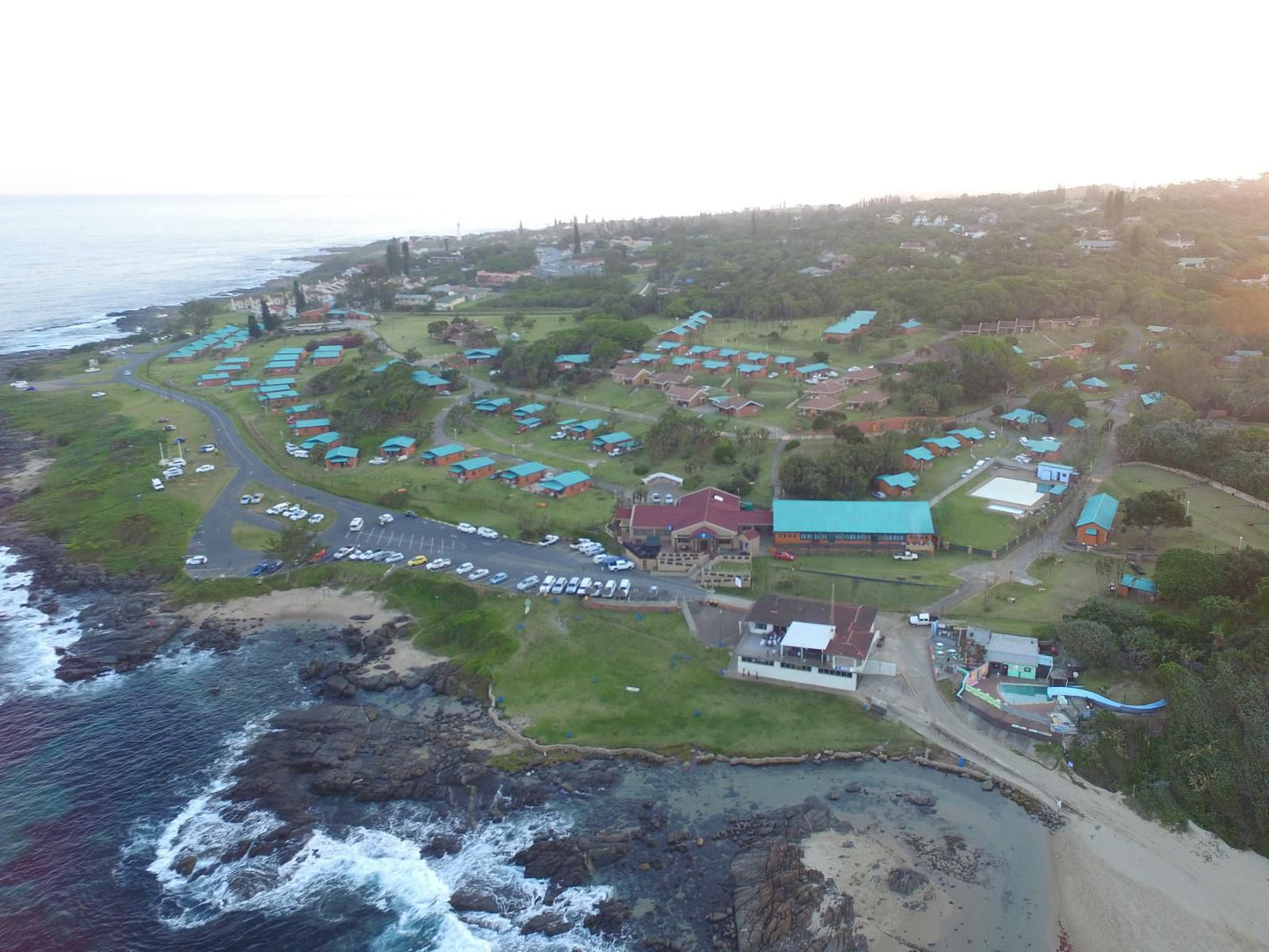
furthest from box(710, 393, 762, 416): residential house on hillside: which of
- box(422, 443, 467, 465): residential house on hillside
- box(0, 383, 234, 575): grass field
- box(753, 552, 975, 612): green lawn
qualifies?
→ box(0, 383, 234, 575): grass field

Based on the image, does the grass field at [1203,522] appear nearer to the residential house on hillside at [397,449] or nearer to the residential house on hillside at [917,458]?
the residential house on hillside at [917,458]

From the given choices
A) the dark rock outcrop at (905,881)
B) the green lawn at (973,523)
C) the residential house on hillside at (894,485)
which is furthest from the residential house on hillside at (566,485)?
the dark rock outcrop at (905,881)

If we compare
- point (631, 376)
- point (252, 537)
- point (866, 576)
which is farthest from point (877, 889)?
point (631, 376)

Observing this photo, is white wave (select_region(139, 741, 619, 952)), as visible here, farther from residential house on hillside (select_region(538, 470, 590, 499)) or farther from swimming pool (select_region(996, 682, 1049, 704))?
residential house on hillside (select_region(538, 470, 590, 499))

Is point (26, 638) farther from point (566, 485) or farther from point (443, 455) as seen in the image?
point (566, 485)

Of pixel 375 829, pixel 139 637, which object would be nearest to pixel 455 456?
pixel 139 637

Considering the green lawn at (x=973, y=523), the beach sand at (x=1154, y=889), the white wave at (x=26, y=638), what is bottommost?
the white wave at (x=26, y=638)

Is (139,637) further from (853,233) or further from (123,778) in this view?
(853,233)
